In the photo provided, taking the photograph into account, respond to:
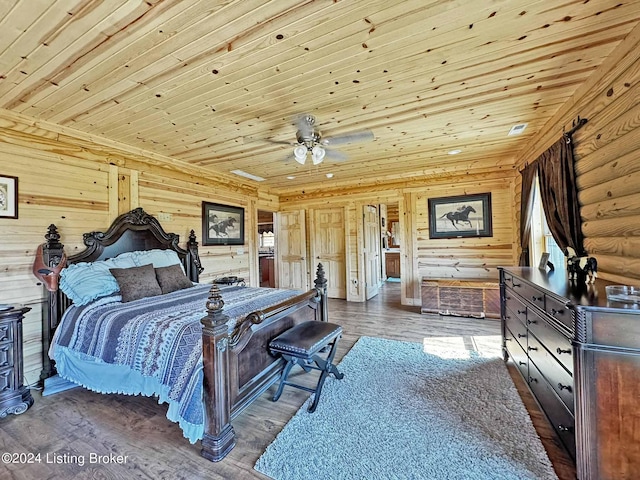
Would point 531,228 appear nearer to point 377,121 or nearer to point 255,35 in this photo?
point 377,121

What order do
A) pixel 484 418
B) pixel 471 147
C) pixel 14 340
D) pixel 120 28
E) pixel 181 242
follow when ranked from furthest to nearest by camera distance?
pixel 181 242, pixel 471 147, pixel 14 340, pixel 484 418, pixel 120 28

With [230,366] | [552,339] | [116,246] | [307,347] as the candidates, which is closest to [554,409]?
[552,339]

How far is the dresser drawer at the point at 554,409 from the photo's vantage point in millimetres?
1507

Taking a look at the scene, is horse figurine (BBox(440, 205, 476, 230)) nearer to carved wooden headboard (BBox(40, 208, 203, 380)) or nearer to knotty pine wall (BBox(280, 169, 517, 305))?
knotty pine wall (BBox(280, 169, 517, 305))

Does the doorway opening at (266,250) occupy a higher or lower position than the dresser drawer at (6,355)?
higher

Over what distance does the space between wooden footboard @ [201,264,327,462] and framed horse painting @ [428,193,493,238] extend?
3795 millimetres

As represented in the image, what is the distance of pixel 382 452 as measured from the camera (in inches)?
67.9

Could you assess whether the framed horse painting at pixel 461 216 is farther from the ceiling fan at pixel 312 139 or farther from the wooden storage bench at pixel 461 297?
the ceiling fan at pixel 312 139

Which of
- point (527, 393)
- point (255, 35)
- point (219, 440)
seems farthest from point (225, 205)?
point (527, 393)

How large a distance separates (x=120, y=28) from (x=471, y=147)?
4.08m

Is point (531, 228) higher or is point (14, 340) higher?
point (531, 228)

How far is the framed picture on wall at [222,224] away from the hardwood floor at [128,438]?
2.69m

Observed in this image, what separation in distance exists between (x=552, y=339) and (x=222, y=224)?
468 centimetres

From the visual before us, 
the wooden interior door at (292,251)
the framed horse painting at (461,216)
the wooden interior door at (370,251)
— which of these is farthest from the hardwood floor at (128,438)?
the wooden interior door at (292,251)
